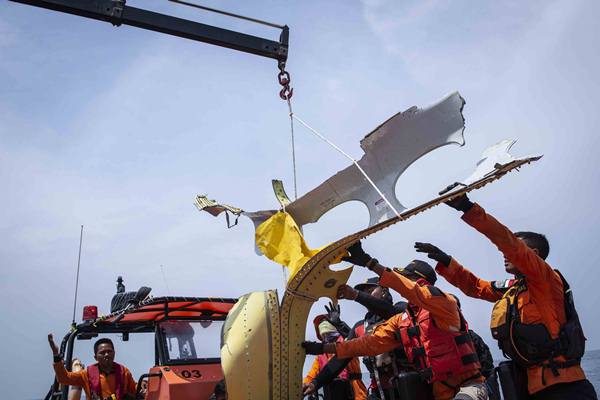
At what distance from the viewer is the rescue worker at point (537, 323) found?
13.4ft

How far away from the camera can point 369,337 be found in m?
5.38

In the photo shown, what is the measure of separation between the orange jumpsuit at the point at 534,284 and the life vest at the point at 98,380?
520 cm

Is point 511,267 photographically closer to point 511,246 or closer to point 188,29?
point 511,246

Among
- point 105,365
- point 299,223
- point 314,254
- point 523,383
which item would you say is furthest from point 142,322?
point 523,383

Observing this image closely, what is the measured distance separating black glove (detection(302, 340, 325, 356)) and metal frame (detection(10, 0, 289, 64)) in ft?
13.4

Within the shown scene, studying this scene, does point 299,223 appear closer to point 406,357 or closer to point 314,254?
point 314,254

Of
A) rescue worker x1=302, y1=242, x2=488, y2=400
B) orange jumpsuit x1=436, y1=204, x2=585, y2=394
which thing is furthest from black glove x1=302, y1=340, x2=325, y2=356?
orange jumpsuit x1=436, y1=204, x2=585, y2=394

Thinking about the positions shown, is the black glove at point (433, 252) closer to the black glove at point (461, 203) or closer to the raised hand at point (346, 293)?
the raised hand at point (346, 293)

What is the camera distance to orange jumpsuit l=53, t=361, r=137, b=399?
6969 millimetres

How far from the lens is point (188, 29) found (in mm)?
7906

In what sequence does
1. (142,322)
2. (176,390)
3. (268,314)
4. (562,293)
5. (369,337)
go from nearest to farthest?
(562,293) → (268,314) → (369,337) → (176,390) → (142,322)

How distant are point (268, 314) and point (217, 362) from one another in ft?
8.47

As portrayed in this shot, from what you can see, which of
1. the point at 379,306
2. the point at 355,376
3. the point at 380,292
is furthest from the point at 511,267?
the point at 355,376

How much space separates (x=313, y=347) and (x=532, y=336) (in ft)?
6.56
